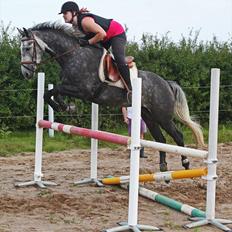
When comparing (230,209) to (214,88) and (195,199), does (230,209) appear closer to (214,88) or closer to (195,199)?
(195,199)

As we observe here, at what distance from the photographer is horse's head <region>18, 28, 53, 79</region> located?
22.0 ft

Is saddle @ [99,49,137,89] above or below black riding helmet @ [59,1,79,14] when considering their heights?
below

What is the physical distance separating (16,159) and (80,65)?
11.0 feet

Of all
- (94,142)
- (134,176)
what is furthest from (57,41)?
(134,176)

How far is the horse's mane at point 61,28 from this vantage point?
270 inches

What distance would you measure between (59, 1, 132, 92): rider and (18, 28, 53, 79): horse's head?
0.48 metres

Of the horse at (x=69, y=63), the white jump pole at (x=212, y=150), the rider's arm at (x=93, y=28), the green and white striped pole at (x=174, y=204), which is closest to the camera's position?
the white jump pole at (x=212, y=150)

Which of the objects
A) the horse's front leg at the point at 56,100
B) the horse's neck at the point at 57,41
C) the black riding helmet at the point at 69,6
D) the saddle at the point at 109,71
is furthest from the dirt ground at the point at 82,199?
the black riding helmet at the point at 69,6

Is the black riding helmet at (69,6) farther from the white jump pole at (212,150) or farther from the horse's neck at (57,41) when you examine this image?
the white jump pole at (212,150)

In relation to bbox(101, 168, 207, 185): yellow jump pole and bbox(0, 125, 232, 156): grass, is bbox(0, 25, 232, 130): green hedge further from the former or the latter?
bbox(101, 168, 207, 185): yellow jump pole

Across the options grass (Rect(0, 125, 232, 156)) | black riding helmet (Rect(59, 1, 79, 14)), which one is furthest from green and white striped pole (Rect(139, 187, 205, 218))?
grass (Rect(0, 125, 232, 156))

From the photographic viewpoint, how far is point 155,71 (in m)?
12.7

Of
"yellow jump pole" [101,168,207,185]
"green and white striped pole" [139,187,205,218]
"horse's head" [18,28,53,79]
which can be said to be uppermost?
"horse's head" [18,28,53,79]

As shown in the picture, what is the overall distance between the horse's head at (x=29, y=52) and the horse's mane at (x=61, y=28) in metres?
0.21
